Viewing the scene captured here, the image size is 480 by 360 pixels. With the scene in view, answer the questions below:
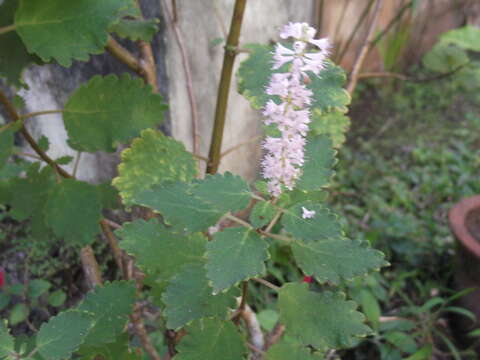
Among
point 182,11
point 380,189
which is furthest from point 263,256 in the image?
point 380,189

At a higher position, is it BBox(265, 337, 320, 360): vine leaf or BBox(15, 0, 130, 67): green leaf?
BBox(15, 0, 130, 67): green leaf

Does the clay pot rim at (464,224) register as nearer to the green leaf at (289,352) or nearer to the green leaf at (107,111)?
the green leaf at (289,352)

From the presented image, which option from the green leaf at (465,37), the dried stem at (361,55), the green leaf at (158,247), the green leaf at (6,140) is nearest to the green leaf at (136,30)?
the green leaf at (6,140)

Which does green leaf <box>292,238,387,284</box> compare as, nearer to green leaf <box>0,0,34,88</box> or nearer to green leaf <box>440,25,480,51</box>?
green leaf <box>0,0,34,88</box>

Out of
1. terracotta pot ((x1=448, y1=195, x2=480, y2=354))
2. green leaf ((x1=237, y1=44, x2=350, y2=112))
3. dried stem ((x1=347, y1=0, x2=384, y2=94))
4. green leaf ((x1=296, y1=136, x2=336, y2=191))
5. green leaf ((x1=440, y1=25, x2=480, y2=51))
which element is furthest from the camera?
green leaf ((x1=440, y1=25, x2=480, y2=51))

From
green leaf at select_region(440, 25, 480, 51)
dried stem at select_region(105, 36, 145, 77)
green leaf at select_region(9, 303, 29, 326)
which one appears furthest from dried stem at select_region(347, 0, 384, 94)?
green leaf at select_region(440, 25, 480, 51)
